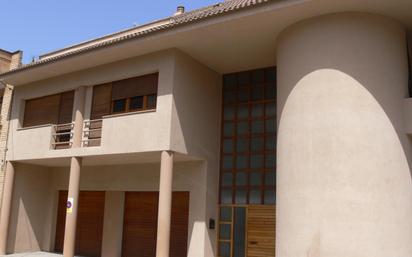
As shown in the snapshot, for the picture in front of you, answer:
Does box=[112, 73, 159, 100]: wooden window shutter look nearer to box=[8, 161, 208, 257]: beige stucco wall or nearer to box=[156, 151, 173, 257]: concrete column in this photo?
box=[156, 151, 173, 257]: concrete column

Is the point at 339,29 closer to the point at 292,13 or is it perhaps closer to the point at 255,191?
the point at 292,13

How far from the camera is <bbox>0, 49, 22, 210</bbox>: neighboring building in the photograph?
59.5 ft

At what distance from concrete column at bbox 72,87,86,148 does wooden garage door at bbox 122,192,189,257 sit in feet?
9.24

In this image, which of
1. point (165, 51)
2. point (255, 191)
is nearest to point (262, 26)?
point (165, 51)

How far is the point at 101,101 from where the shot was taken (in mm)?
15336

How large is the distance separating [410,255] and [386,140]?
2.59 meters

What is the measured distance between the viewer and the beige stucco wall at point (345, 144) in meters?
10.2

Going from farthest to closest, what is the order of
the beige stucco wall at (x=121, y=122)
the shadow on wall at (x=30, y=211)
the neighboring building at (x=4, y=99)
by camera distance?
the neighboring building at (x=4, y=99) → the shadow on wall at (x=30, y=211) → the beige stucco wall at (x=121, y=122)

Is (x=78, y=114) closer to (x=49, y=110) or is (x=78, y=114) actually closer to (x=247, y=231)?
(x=49, y=110)

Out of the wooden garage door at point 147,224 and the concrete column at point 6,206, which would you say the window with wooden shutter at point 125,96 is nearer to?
the wooden garage door at point 147,224

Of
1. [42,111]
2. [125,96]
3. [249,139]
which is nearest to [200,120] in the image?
[249,139]

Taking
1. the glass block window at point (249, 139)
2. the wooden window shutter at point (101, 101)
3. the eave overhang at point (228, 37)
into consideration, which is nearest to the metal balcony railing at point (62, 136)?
the wooden window shutter at point (101, 101)

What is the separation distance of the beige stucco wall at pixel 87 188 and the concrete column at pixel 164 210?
179 centimetres

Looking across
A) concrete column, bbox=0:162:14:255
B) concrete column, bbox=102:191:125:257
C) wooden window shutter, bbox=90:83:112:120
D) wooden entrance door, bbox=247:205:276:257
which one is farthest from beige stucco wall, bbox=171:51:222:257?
concrete column, bbox=0:162:14:255
